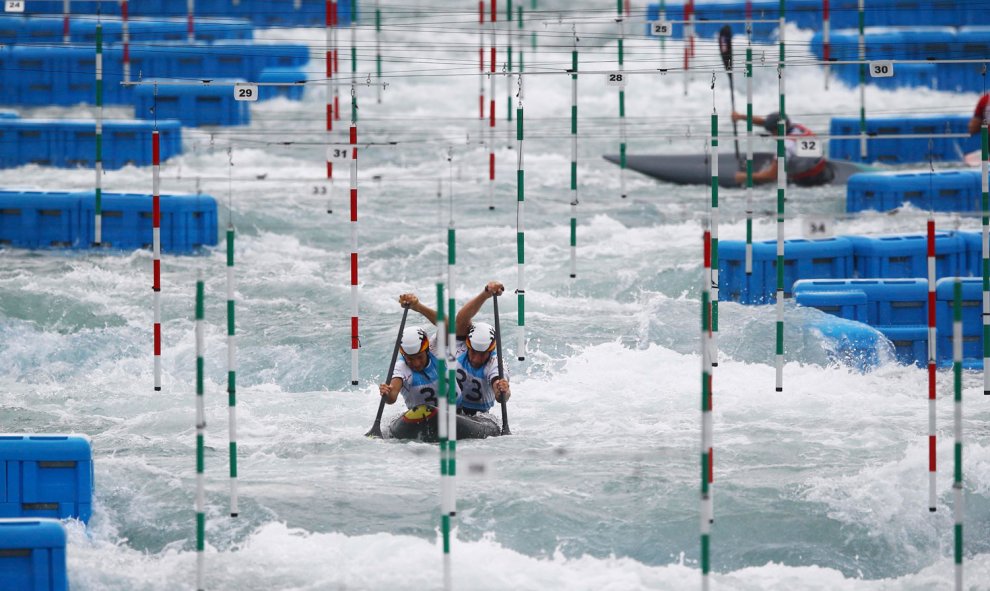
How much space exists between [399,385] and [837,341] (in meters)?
3.60

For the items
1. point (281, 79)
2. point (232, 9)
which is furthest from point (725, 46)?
point (232, 9)

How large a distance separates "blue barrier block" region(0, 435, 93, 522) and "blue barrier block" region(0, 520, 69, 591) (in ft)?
3.15

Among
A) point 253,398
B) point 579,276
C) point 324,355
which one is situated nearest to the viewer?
point 253,398

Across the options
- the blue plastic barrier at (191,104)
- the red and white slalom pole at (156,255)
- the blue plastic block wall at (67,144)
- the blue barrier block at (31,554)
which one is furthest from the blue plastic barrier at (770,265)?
the blue plastic barrier at (191,104)

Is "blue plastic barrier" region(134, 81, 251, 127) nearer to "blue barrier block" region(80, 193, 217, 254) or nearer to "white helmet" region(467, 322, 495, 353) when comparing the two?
"blue barrier block" region(80, 193, 217, 254)

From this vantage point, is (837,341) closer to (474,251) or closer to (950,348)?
(950,348)

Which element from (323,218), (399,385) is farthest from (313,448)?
(323,218)

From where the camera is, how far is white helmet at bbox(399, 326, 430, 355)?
10.8 metres

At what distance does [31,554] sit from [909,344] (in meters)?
7.11

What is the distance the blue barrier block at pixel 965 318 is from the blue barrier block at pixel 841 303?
1.81ft

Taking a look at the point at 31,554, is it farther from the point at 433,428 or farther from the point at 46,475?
the point at 433,428

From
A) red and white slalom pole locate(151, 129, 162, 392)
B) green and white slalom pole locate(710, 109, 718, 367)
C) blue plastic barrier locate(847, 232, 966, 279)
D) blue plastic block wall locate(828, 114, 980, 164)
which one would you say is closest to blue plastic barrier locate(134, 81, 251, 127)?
blue plastic block wall locate(828, 114, 980, 164)

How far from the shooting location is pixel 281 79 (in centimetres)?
2178

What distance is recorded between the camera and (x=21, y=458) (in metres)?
9.27
